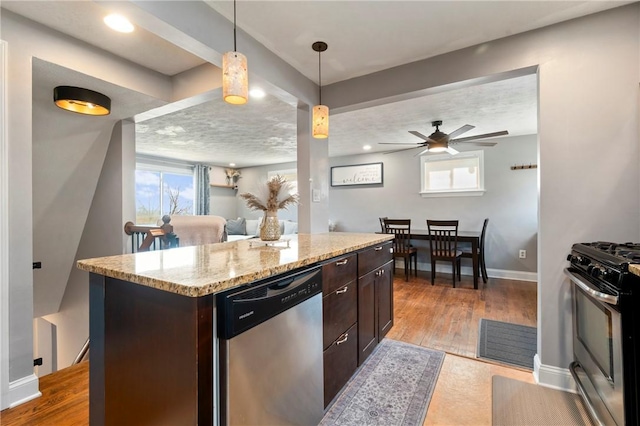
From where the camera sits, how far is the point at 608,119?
1693mm

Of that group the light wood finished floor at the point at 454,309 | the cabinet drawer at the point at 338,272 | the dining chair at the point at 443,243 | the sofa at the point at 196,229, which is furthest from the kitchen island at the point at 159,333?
the dining chair at the point at 443,243

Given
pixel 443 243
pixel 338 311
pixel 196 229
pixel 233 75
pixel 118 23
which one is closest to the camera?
pixel 233 75

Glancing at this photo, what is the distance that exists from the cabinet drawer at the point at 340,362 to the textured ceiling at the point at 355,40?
2.00 metres

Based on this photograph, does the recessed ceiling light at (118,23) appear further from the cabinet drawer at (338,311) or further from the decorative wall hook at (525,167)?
the decorative wall hook at (525,167)

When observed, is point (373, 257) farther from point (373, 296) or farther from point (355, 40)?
point (355, 40)

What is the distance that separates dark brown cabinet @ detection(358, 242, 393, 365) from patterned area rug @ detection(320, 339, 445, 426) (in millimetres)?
133

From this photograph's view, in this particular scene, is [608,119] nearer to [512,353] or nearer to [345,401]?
[512,353]

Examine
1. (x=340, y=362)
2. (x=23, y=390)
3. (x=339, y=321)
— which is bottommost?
(x=23, y=390)

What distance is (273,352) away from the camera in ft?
3.59

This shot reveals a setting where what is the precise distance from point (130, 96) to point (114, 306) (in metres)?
2.07

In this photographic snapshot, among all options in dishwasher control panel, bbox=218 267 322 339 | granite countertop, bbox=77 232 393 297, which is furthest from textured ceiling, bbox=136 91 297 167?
dishwasher control panel, bbox=218 267 322 339

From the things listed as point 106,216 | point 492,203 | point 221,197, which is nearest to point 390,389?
point 106,216

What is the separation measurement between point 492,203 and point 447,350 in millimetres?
3173

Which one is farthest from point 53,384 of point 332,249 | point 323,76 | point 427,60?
point 427,60
